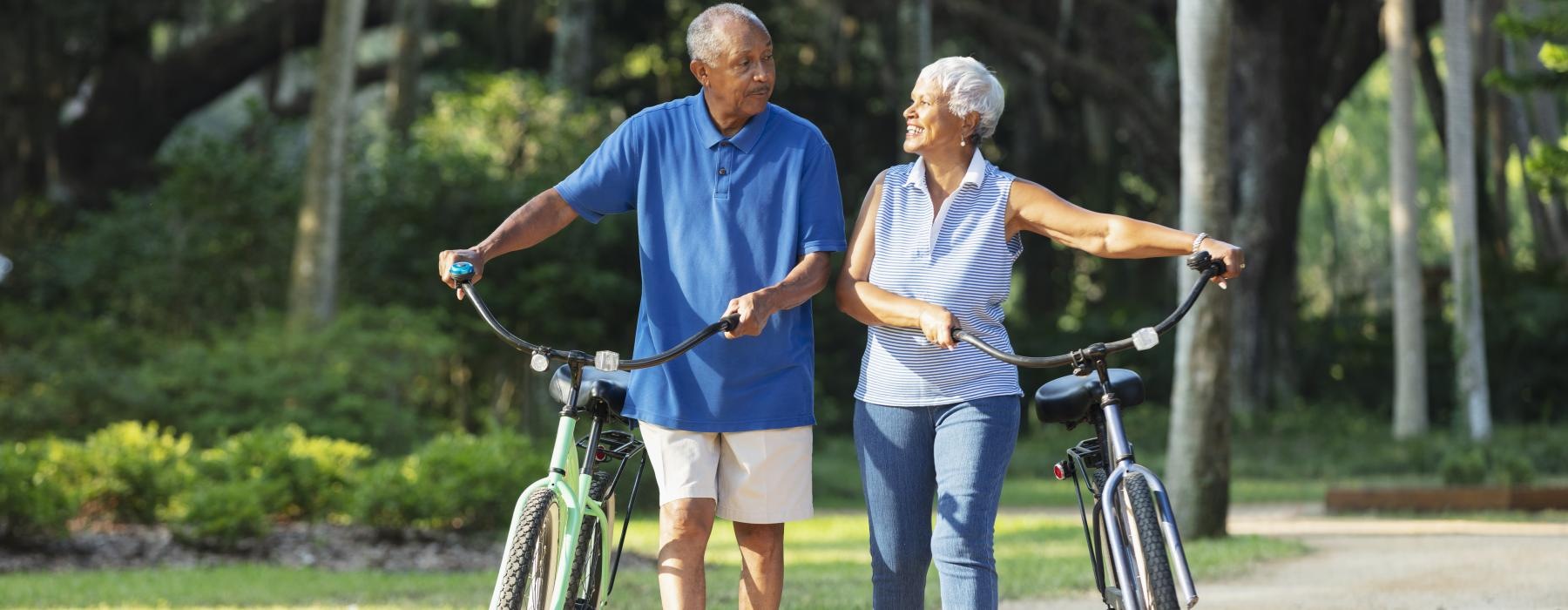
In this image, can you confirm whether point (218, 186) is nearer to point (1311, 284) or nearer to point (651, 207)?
point (651, 207)

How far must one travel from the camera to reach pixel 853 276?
452 centimetres

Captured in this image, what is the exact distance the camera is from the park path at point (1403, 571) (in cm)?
783

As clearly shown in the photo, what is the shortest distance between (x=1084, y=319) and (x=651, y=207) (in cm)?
2176

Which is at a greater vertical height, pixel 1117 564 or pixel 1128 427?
pixel 1128 427

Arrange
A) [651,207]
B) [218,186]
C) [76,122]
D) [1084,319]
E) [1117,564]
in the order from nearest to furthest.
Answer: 1. [1117,564]
2. [651,207]
3. [218,186]
4. [76,122]
5. [1084,319]

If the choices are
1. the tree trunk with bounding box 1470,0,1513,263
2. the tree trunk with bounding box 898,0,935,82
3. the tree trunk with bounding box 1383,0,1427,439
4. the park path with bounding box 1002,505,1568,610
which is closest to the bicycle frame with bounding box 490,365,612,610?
the park path with bounding box 1002,505,1568,610

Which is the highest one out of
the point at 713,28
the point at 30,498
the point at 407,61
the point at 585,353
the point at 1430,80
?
the point at 1430,80

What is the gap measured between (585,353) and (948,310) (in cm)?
85

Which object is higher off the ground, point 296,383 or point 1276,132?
point 1276,132

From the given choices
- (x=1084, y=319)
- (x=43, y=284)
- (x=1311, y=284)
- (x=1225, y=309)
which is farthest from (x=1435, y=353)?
(x=1311, y=284)

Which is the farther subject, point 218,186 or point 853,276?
point 218,186

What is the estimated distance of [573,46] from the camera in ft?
71.1

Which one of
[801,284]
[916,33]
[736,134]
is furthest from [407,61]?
[801,284]

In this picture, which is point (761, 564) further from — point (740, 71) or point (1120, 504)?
point (740, 71)
